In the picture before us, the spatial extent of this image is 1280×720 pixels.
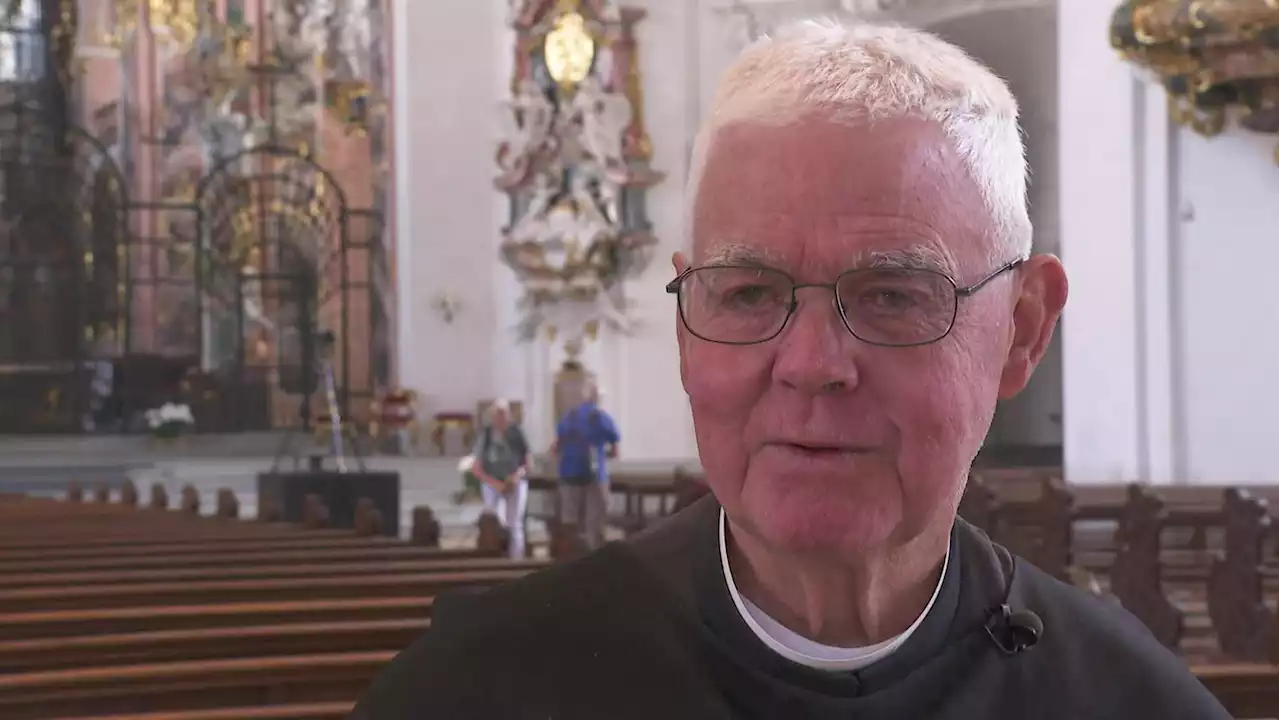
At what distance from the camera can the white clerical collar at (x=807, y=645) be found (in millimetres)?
1321

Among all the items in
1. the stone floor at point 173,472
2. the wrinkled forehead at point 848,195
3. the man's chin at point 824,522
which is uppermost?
the wrinkled forehead at point 848,195

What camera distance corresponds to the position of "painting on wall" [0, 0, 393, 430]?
56.7ft

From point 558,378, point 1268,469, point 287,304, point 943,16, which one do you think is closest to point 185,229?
point 287,304

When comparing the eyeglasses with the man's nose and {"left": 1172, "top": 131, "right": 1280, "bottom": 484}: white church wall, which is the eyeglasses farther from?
{"left": 1172, "top": 131, "right": 1280, "bottom": 484}: white church wall

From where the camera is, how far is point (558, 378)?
48.3 feet

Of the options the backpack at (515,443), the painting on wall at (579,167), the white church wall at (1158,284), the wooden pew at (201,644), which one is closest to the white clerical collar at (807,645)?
the wooden pew at (201,644)

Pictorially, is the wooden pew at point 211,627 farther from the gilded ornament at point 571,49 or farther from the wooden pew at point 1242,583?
the gilded ornament at point 571,49

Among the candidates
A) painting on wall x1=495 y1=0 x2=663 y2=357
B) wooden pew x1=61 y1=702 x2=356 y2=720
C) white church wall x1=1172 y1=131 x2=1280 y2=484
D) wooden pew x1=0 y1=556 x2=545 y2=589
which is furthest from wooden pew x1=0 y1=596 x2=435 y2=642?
painting on wall x1=495 y1=0 x2=663 y2=357

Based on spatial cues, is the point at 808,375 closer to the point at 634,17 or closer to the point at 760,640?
the point at 760,640

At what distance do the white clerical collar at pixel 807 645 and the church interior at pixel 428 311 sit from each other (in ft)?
4.96

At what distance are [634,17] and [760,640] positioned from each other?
14.1m

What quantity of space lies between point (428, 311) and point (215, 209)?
3.26 m

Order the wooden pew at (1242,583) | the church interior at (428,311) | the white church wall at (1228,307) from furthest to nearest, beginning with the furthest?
the white church wall at (1228,307), the wooden pew at (1242,583), the church interior at (428,311)

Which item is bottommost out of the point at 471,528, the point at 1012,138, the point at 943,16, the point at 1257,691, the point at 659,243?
the point at 471,528
